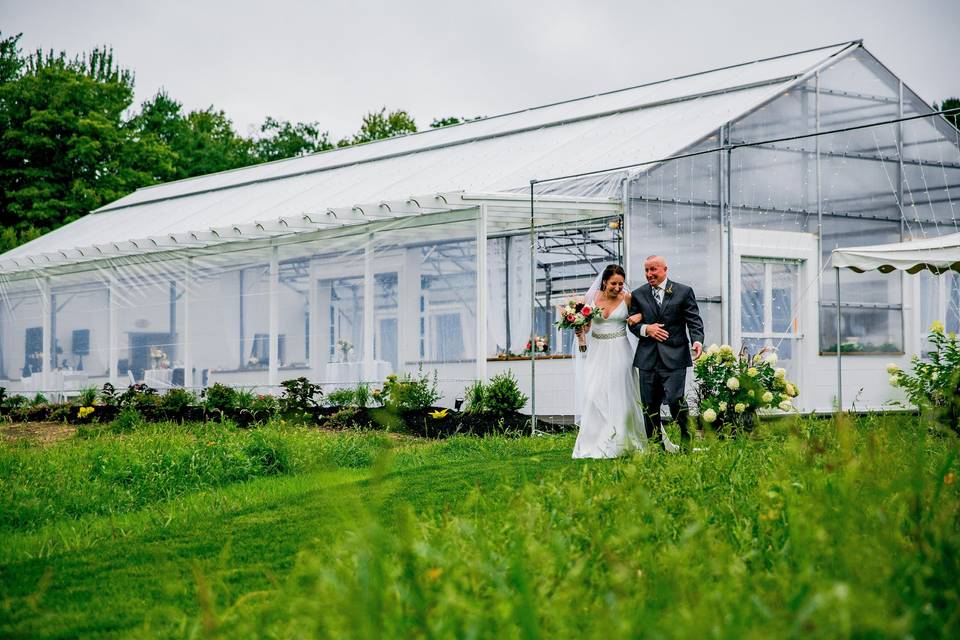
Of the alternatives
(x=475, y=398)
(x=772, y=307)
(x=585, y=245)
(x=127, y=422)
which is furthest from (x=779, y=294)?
(x=127, y=422)

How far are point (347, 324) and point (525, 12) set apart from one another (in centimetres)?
1351

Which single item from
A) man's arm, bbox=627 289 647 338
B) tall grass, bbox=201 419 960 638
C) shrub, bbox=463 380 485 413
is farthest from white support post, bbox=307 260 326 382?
tall grass, bbox=201 419 960 638

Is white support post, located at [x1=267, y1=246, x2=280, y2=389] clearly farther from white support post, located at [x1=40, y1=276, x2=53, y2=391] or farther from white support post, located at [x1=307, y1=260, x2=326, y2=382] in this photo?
white support post, located at [x1=40, y1=276, x2=53, y2=391]

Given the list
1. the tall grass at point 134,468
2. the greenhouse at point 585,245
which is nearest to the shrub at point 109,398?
the greenhouse at point 585,245

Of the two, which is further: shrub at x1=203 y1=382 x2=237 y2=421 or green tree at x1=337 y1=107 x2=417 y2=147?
green tree at x1=337 y1=107 x2=417 y2=147

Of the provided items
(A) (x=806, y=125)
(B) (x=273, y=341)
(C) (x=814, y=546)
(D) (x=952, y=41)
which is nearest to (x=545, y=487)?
(C) (x=814, y=546)

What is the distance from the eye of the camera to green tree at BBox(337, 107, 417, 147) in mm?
43156

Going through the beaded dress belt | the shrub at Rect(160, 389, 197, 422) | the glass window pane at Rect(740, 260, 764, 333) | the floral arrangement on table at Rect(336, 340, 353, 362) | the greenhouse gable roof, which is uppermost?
the greenhouse gable roof

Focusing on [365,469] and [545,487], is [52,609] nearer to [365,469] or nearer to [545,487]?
[545,487]

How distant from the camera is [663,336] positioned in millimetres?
8930

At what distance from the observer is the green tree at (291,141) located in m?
45.0

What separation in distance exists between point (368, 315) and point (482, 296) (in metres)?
2.17

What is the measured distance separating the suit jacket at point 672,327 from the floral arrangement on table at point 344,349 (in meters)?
7.03

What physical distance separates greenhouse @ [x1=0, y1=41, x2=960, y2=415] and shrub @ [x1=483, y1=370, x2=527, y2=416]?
59 centimetres
